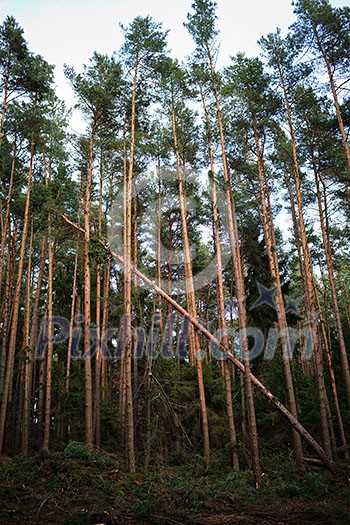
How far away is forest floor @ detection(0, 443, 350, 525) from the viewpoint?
18.7ft

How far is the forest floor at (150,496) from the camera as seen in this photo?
18.7 ft

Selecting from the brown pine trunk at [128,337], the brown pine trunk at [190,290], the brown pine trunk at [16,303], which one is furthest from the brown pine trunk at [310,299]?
the brown pine trunk at [16,303]

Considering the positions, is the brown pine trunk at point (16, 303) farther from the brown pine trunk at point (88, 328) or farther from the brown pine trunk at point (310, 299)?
the brown pine trunk at point (310, 299)

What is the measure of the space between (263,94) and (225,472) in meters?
13.4

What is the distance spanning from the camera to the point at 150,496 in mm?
7355

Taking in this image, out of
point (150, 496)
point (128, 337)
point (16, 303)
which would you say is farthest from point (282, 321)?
point (16, 303)

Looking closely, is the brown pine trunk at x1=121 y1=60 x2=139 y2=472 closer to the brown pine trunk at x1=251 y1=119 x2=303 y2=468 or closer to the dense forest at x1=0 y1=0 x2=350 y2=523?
the dense forest at x1=0 y1=0 x2=350 y2=523

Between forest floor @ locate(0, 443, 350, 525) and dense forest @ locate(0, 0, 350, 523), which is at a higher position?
dense forest @ locate(0, 0, 350, 523)

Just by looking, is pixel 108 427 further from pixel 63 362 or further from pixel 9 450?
pixel 63 362

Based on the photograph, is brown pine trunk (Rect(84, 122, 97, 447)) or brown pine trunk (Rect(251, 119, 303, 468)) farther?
brown pine trunk (Rect(84, 122, 97, 447))

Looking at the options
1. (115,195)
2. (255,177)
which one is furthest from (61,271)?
(255,177)

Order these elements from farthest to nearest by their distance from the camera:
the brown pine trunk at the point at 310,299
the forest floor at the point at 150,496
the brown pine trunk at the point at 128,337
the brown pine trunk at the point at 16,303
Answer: the brown pine trunk at the point at 16,303, the brown pine trunk at the point at 310,299, the brown pine trunk at the point at 128,337, the forest floor at the point at 150,496

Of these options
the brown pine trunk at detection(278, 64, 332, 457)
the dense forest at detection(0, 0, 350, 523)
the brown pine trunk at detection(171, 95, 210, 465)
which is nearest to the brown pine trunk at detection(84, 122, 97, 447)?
the dense forest at detection(0, 0, 350, 523)

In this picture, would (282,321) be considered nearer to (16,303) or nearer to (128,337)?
(128,337)
